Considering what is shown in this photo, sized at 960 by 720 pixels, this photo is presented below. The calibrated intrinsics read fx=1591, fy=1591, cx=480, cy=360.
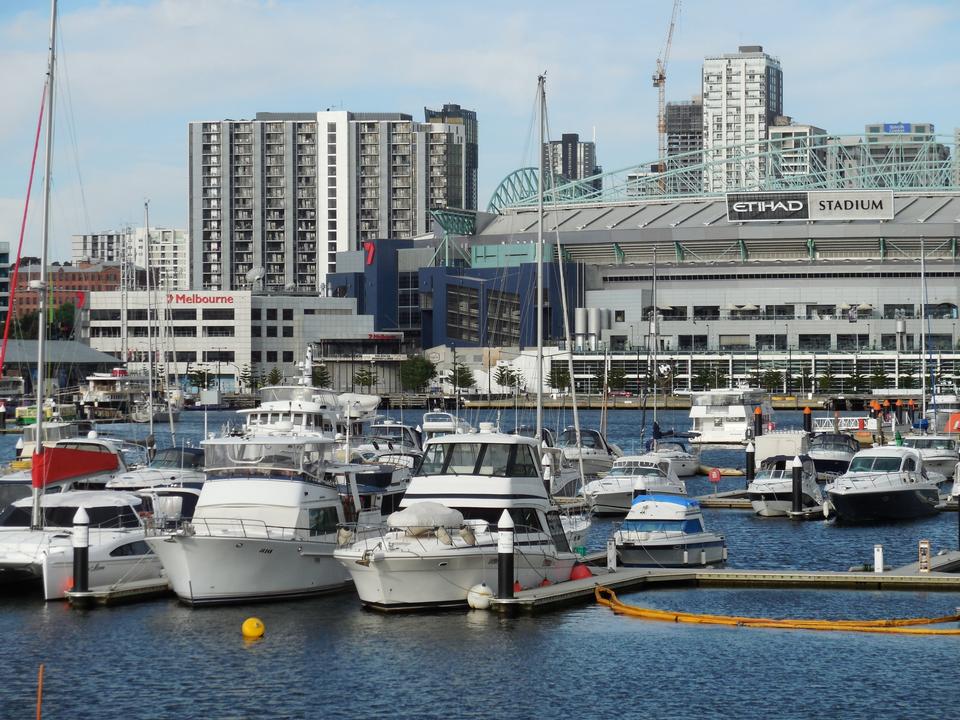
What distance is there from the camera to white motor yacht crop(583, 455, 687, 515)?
6100 centimetres

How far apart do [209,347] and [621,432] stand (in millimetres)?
82019

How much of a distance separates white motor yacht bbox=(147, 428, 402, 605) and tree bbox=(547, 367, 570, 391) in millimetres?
143143

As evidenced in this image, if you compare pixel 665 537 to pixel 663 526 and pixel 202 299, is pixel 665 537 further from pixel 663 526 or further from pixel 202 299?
pixel 202 299

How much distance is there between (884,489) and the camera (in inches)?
2340

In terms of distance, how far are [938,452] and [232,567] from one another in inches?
1976

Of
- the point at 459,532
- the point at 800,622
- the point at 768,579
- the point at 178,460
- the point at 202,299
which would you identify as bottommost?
the point at 800,622

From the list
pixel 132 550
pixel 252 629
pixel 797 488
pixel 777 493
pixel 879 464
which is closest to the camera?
pixel 252 629

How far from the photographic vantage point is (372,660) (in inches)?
1320

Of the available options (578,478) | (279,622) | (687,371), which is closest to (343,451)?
(578,478)

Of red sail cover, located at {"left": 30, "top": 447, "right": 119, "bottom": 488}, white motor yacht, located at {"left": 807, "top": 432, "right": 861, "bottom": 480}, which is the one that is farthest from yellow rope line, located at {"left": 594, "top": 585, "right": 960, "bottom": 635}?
white motor yacht, located at {"left": 807, "top": 432, "right": 861, "bottom": 480}

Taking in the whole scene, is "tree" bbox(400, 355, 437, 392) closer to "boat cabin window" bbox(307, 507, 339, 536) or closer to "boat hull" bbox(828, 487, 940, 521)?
"boat hull" bbox(828, 487, 940, 521)

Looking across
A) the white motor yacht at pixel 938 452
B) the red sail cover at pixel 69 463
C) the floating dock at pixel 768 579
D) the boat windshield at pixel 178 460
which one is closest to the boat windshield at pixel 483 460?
the floating dock at pixel 768 579

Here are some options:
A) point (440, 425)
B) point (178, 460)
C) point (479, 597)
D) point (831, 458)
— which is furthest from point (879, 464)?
point (440, 425)

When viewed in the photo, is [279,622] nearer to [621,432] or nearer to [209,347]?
[621,432]
